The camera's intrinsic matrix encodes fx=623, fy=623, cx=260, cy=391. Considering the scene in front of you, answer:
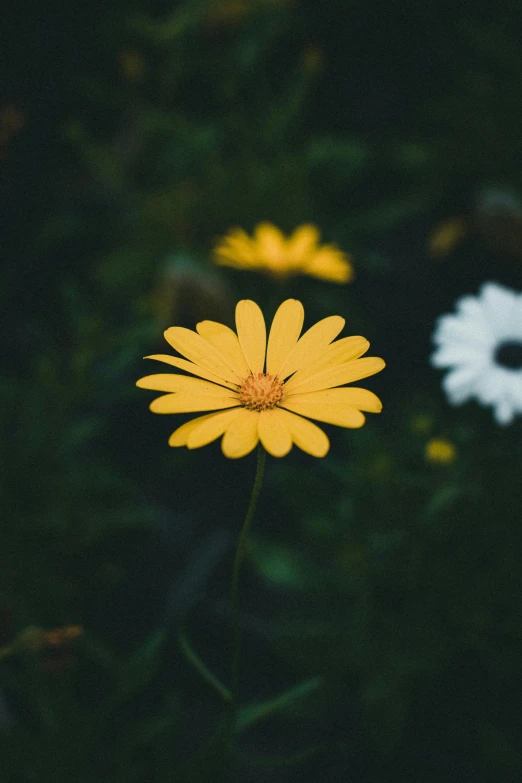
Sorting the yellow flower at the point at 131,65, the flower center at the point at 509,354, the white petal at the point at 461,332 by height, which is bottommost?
the flower center at the point at 509,354

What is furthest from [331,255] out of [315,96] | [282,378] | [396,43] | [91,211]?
[396,43]

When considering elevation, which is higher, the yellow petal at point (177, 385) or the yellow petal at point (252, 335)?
the yellow petal at point (252, 335)

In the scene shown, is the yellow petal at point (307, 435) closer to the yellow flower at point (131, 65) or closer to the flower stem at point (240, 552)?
the flower stem at point (240, 552)

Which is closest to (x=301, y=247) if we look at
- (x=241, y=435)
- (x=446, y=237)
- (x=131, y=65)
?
(x=241, y=435)

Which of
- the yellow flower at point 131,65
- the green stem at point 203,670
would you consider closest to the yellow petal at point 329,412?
the green stem at point 203,670

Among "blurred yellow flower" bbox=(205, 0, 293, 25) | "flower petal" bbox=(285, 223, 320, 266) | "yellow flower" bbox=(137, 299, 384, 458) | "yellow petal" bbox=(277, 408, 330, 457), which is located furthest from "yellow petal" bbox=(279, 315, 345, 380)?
"blurred yellow flower" bbox=(205, 0, 293, 25)

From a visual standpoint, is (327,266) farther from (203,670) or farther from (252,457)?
(203,670)
